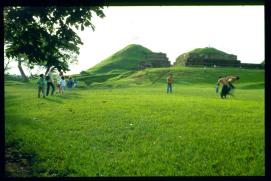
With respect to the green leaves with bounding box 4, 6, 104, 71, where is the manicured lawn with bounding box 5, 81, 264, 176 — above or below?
below

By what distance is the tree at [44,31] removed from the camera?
7449 millimetres

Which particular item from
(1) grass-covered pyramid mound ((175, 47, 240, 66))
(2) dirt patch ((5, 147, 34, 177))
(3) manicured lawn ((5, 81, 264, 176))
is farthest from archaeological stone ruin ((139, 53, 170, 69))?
(2) dirt patch ((5, 147, 34, 177))

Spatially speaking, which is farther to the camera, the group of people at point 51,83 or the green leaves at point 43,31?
the group of people at point 51,83

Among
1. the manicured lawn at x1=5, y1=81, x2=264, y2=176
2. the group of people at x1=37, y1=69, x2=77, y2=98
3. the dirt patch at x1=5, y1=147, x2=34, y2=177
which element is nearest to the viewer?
the dirt patch at x1=5, y1=147, x2=34, y2=177

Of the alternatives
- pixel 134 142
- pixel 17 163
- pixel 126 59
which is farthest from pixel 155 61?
pixel 17 163

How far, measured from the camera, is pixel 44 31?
754cm

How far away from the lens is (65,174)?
739 centimetres

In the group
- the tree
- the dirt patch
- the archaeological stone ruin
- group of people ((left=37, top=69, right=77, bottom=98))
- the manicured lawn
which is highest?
the archaeological stone ruin

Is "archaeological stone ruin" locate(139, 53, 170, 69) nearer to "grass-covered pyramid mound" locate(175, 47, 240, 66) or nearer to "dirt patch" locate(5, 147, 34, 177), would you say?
"grass-covered pyramid mound" locate(175, 47, 240, 66)

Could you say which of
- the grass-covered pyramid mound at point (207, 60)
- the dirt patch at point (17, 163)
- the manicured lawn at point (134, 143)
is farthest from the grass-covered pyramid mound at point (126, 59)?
the dirt patch at point (17, 163)

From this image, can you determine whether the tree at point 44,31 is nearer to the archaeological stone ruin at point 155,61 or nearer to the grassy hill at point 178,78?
the grassy hill at point 178,78

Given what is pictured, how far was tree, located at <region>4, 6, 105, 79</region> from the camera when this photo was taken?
24.4 ft

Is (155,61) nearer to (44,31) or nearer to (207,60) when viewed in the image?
(207,60)

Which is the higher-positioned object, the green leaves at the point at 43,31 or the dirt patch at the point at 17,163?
the green leaves at the point at 43,31
